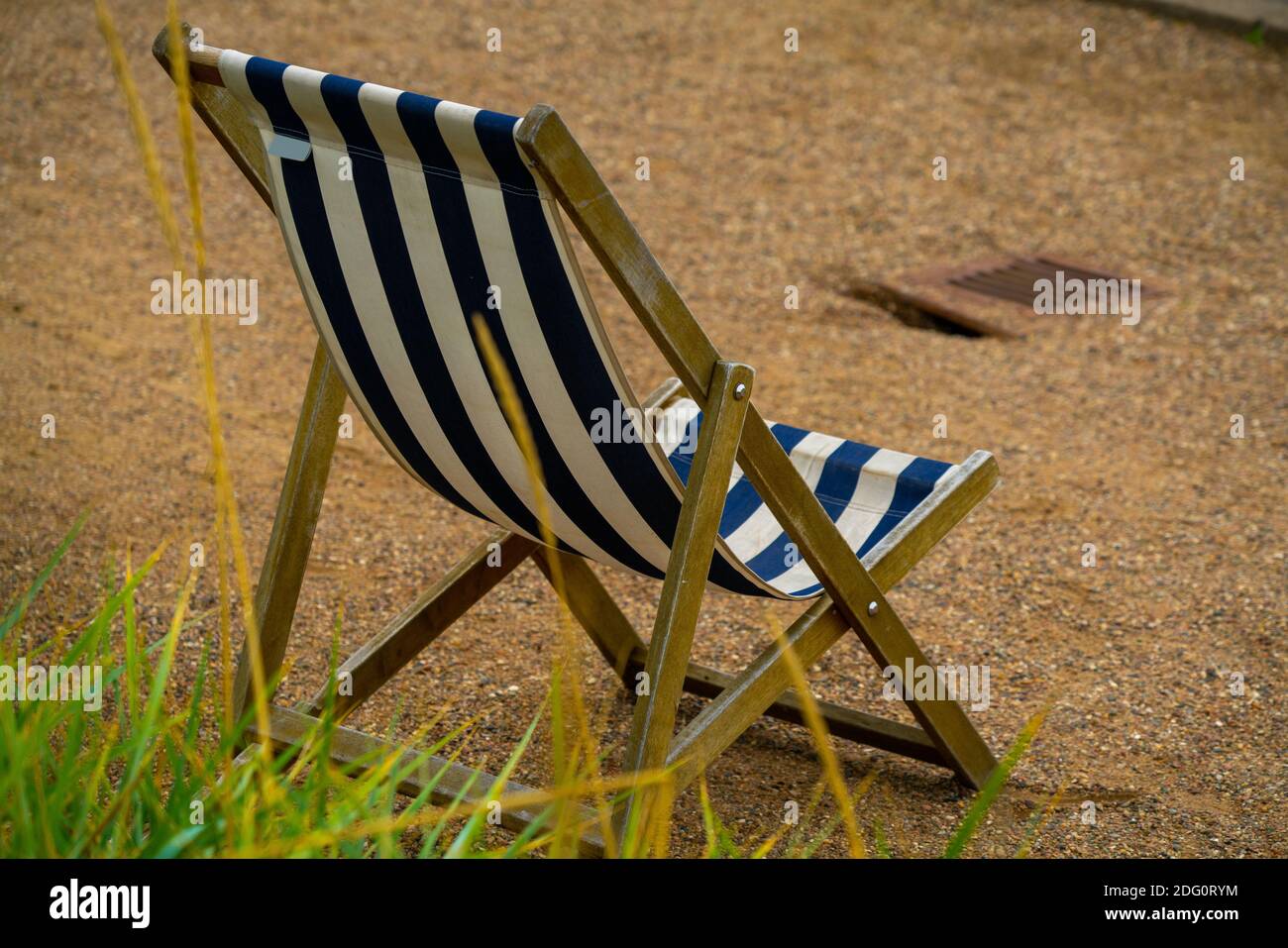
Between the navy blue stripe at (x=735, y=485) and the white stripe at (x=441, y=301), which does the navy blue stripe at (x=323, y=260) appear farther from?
the navy blue stripe at (x=735, y=485)

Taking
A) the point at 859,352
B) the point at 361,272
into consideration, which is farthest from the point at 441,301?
the point at 859,352

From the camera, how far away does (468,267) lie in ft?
6.50

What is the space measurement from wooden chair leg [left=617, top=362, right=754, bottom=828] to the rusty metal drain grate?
3.34 meters

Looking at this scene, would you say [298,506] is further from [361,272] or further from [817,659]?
[817,659]

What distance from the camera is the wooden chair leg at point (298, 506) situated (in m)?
2.38

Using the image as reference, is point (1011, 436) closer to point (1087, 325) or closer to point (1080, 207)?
point (1087, 325)

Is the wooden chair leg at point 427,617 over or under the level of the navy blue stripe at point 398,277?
under

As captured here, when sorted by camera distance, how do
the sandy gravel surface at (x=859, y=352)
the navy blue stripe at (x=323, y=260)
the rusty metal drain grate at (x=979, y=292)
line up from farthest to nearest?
the rusty metal drain grate at (x=979, y=292)
the sandy gravel surface at (x=859, y=352)
the navy blue stripe at (x=323, y=260)

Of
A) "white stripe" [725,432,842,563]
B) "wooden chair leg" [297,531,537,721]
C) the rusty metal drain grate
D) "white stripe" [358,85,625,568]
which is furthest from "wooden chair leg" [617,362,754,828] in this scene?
the rusty metal drain grate

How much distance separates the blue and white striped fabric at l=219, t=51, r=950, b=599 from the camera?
6.23 feet

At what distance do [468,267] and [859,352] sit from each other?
316 centimetres

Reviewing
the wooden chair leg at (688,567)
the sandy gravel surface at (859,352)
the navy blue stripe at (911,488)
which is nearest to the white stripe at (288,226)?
the wooden chair leg at (688,567)

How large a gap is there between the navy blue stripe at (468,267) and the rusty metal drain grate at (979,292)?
333 cm

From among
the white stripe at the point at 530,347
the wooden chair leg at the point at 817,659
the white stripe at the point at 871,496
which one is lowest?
the wooden chair leg at the point at 817,659
